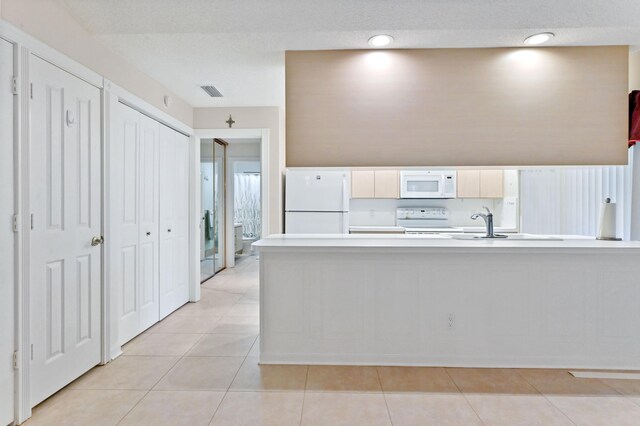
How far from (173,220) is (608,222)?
3.98 m

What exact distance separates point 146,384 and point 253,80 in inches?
105

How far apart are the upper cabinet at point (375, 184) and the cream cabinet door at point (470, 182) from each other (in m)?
0.89

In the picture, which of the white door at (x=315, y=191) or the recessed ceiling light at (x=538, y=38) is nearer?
the recessed ceiling light at (x=538, y=38)

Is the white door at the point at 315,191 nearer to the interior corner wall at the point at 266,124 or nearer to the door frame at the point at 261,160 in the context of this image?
the interior corner wall at the point at 266,124

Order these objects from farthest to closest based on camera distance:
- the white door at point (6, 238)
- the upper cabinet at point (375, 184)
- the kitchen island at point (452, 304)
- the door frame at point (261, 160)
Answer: the upper cabinet at point (375, 184)
the door frame at point (261, 160)
the kitchen island at point (452, 304)
the white door at point (6, 238)

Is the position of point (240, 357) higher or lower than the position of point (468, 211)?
lower

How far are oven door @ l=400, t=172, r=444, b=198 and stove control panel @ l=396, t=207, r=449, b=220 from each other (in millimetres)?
303

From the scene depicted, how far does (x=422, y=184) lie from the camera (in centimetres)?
510

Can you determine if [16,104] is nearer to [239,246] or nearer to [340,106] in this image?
[340,106]

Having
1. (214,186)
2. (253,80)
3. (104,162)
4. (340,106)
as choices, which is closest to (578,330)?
(340,106)

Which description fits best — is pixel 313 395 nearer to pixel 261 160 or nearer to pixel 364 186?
pixel 261 160

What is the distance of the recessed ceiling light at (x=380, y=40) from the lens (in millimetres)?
2648

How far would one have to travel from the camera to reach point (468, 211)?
5.34 m

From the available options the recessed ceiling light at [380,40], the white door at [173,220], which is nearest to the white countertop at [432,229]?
the white door at [173,220]
